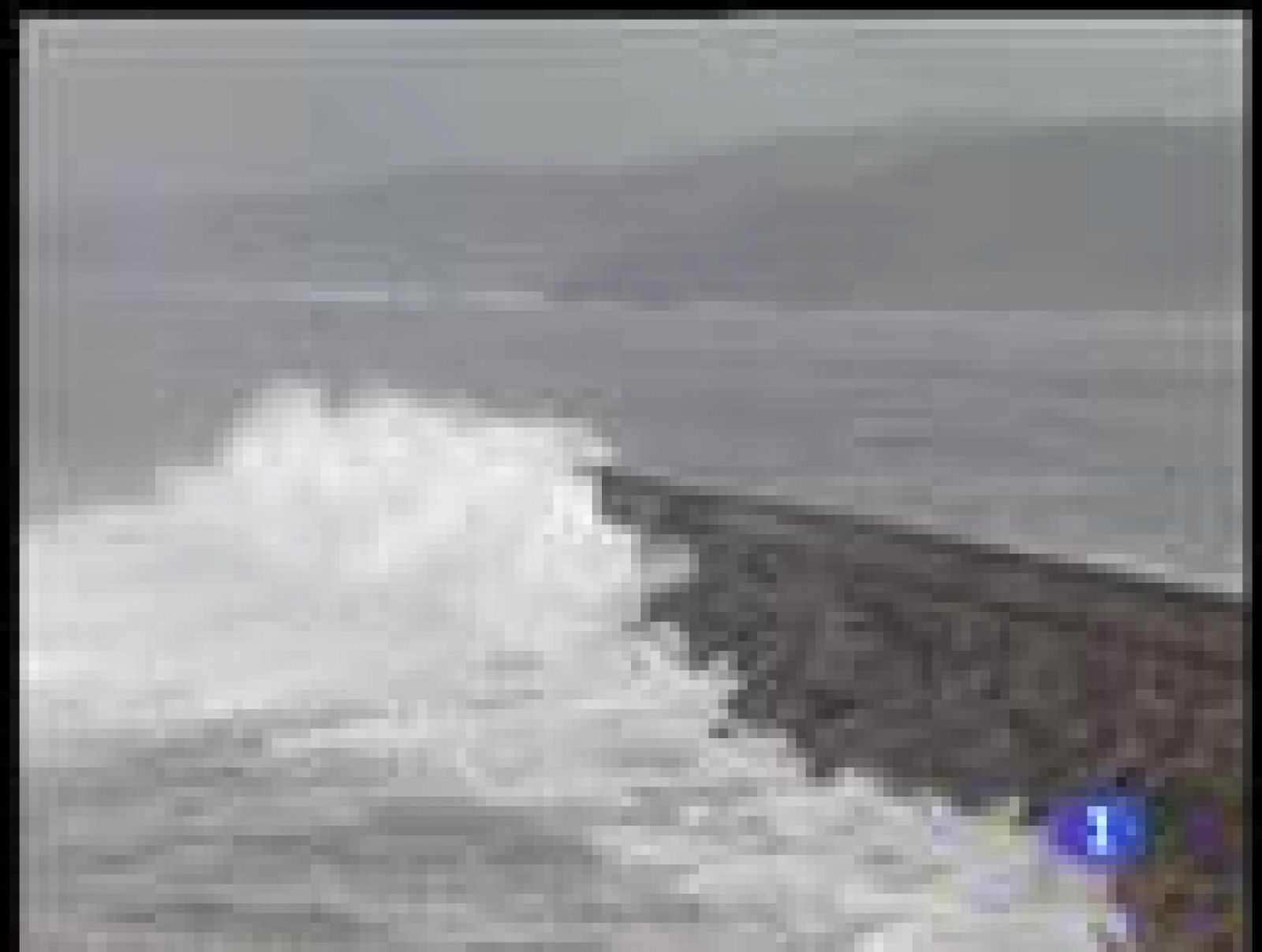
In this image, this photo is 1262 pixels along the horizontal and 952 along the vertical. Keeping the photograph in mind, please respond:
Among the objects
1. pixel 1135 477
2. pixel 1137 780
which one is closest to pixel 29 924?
pixel 1137 780

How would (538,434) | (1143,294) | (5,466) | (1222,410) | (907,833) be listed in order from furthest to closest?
(1143,294) → (1222,410) → (538,434) → (907,833) → (5,466)

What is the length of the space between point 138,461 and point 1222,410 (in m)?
34.5

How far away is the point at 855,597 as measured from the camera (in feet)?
49.8

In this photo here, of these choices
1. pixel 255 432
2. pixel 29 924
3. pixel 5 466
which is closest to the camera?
pixel 5 466

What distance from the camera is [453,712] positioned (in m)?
Result: 12.7

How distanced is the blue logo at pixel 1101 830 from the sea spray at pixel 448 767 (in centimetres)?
30

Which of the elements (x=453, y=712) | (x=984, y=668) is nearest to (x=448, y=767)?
(x=453, y=712)

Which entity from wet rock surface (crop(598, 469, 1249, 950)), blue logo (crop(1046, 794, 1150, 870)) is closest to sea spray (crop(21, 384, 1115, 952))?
blue logo (crop(1046, 794, 1150, 870))

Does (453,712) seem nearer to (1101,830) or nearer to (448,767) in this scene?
(448,767)

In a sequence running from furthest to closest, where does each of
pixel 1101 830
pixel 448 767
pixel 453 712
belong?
pixel 453 712, pixel 448 767, pixel 1101 830

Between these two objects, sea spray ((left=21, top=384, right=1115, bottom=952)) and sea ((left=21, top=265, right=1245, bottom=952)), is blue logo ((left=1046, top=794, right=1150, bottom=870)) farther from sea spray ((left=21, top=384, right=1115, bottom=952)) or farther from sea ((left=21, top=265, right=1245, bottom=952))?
sea spray ((left=21, top=384, right=1115, bottom=952))

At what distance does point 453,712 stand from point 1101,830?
15.8 ft

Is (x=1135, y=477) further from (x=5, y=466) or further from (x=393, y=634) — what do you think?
(x=5, y=466)

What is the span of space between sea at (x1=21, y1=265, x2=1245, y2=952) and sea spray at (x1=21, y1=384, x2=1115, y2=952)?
0.10 ft
